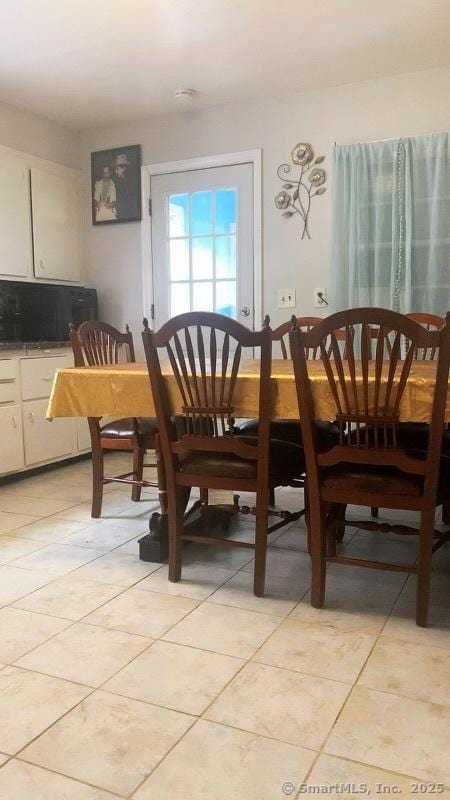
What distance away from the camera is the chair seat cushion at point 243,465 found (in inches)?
79.9

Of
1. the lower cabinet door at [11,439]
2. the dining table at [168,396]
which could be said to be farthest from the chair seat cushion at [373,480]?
the lower cabinet door at [11,439]

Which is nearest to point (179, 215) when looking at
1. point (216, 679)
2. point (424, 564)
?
point (424, 564)

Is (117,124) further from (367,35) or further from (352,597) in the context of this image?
(352,597)

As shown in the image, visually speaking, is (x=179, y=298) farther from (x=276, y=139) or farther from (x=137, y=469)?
(x=137, y=469)

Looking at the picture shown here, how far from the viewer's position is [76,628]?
1.84 metres

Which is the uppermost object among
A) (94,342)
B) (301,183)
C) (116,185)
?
(116,185)

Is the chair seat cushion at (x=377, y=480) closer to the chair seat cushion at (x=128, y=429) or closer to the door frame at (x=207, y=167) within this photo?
the chair seat cushion at (x=128, y=429)

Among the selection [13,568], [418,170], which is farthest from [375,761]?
[418,170]

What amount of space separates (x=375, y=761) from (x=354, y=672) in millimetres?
331

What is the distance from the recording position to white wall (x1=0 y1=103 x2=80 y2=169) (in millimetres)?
3950

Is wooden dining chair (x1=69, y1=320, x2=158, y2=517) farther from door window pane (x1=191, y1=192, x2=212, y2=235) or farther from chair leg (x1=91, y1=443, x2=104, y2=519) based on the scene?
door window pane (x1=191, y1=192, x2=212, y2=235)

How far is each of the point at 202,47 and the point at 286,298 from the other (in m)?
1.53

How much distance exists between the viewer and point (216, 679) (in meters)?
1.55

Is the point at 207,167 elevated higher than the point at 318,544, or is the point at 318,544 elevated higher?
the point at 207,167
